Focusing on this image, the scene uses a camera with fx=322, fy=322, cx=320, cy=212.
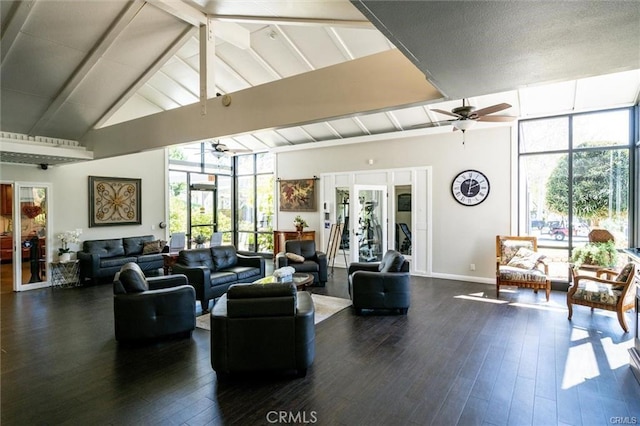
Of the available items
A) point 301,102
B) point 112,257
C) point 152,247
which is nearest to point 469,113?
point 301,102

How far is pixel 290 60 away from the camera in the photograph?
18.4 feet

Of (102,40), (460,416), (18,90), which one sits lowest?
(460,416)

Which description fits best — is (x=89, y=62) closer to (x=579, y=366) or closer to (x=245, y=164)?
(x=245, y=164)

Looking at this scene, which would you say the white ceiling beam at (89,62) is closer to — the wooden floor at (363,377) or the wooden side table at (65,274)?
the wooden side table at (65,274)

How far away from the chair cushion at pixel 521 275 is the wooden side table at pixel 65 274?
819cm

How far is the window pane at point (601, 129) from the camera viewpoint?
547 centimetres

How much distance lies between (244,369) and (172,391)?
610mm

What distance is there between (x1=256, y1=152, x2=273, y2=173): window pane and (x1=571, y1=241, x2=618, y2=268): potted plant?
25.0 ft

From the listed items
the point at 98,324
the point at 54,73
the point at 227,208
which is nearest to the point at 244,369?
the point at 98,324

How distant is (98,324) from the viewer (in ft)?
14.4

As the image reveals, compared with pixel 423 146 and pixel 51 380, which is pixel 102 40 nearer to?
pixel 51 380

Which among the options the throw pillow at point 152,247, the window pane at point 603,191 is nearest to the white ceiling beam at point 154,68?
the throw pillow at point 152,247

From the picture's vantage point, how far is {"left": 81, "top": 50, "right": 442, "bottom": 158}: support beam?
3.05 meters

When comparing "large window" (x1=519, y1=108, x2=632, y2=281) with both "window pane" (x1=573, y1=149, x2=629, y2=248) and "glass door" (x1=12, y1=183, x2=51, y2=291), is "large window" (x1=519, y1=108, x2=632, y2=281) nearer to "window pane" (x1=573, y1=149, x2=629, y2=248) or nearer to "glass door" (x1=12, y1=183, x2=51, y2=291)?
"window pane" (x1=573, y1=149, x2=629, y2=248)
